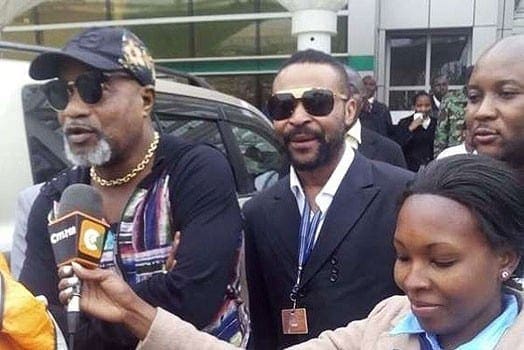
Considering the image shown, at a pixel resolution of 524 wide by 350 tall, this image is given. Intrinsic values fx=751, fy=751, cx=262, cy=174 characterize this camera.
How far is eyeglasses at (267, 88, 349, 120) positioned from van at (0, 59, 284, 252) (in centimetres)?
100

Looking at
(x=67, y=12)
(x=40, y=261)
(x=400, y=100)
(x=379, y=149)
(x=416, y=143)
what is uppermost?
(x=67, y=12)

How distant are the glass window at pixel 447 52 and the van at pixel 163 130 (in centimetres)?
1110

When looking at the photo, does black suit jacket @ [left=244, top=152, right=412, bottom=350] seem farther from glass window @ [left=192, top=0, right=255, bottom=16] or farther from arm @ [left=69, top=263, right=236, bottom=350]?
glass window @ [left=192, top=0, right=255, bottom=16]

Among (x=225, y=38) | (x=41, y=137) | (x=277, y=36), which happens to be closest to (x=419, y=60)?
(x=277, y=36)

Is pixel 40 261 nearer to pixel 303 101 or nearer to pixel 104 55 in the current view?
pixel 104 55

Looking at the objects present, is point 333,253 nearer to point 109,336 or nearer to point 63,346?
point 109,336

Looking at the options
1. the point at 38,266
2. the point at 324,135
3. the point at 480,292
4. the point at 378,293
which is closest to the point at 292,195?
the point at 324,135

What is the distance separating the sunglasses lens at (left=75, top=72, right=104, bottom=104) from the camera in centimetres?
197

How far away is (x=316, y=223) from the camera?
2.44 meters

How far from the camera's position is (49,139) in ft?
10.7

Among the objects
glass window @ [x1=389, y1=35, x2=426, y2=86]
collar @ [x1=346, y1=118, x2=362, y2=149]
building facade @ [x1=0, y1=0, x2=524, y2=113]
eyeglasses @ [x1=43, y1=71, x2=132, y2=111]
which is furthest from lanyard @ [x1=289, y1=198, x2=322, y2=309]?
glass window @ [x1=389, y1=35, x2=426, y2=86]

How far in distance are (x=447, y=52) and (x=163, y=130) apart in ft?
41.7

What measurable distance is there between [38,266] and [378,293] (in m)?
1.02

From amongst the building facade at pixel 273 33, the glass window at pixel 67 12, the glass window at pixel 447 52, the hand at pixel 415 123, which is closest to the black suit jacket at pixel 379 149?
the hand at pixel 415 123
